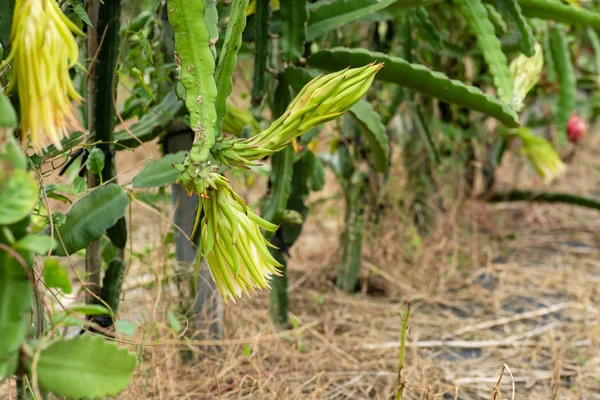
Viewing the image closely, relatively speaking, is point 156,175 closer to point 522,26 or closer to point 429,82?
point 429,82

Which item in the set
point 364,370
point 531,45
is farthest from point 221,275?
point 531,45

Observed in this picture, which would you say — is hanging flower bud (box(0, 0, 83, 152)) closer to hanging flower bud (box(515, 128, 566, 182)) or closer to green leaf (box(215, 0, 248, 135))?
green leaf (box(215, 0, 248, 135))

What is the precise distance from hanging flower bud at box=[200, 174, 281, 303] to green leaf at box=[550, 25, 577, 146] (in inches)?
52.2

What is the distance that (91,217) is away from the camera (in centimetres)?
77

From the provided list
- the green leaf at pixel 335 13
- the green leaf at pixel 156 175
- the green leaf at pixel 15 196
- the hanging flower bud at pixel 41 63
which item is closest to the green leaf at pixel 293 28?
the green leaf at pixel 335 13

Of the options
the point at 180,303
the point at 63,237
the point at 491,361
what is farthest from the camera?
the point at 491,361

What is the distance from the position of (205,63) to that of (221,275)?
237 mm

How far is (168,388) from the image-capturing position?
0.96 m

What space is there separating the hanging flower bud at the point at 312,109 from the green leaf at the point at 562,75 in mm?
1229

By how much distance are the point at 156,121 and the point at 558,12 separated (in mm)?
838

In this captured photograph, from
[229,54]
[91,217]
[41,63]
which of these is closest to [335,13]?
[229,54]

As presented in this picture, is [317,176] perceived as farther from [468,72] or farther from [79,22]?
[468,72]

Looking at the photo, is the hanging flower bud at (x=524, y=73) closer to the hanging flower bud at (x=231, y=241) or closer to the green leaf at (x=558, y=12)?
the green leaf at (x=558, y=12)

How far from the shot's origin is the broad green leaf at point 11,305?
1.37 feet
